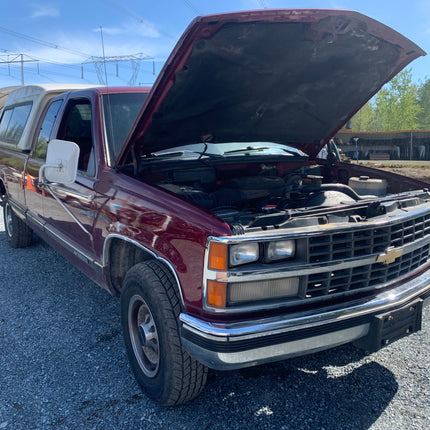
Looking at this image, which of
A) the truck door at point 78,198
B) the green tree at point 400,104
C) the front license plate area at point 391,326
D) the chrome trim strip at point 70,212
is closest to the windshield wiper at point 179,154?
the truck door at point 78,198

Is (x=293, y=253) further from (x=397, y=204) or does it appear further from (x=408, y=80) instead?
(x=408, y=80)

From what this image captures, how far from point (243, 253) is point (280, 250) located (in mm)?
218

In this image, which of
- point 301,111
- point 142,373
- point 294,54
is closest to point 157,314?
point 142,373

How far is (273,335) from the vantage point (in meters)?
1.99

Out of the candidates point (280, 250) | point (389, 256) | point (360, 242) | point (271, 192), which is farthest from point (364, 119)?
point (280, 250)

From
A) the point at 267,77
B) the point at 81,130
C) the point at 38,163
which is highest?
the point at 267,77

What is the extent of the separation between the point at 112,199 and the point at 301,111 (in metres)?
2.09

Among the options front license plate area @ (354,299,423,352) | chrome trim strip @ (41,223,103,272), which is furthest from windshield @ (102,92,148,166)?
front license plate area @ (354,299,423,352)

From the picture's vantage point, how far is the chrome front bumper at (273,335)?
1952mm

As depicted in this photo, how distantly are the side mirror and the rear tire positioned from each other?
318 cm

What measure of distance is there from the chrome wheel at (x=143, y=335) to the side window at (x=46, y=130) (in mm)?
2256

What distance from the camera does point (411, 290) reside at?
2484 millimetres

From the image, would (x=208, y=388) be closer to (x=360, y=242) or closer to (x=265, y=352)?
(x=265, y=352)

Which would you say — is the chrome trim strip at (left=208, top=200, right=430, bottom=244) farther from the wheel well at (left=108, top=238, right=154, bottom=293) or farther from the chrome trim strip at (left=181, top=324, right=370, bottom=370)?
the wheel well at (left=108, top=238, right=154, bottom=293)
